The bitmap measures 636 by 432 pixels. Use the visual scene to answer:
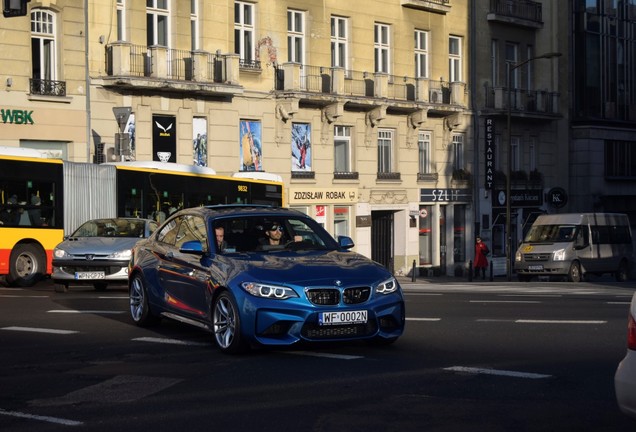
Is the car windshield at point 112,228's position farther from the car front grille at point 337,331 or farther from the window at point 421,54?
the window at point 421,54

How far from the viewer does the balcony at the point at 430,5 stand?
50125mm

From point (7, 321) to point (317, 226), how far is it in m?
4.82

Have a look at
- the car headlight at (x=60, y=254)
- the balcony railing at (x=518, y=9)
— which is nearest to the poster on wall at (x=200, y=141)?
the car headlight at (x=60, y=254)

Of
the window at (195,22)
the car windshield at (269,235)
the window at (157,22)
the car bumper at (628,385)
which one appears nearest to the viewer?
the car bumper at (628,385)

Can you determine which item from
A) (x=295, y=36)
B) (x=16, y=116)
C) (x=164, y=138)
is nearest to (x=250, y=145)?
(x=164, y=138)

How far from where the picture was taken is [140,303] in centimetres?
Result: 1546

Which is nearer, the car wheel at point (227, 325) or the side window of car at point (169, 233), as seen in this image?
the car wheel at point (227, 325)

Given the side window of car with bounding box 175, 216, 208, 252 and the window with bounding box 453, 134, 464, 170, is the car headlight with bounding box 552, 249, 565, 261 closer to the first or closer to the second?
the window with bounding box 453, 134, 464, 170

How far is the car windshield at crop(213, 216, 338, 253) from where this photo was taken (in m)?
13.6

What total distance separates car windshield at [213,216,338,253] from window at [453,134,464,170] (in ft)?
132

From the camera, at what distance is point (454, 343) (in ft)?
43.7

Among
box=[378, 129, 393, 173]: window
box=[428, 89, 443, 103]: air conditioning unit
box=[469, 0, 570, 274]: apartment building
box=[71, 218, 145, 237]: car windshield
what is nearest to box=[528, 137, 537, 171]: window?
box=[469, 0, 570, 274]: apartment building

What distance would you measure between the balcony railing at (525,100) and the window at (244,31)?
14.5 meters

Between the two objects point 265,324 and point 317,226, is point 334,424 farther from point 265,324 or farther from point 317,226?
point 317,226
